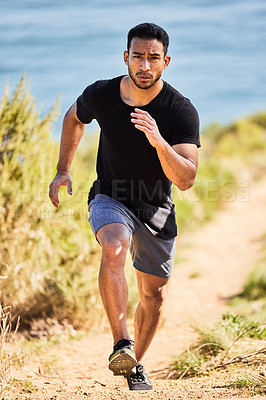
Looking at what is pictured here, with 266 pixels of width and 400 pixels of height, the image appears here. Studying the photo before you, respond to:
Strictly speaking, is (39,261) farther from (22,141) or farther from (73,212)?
(22,141)

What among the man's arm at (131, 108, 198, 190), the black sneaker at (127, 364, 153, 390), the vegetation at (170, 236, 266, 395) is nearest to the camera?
the man's arm at (131, 108, 198, 190)

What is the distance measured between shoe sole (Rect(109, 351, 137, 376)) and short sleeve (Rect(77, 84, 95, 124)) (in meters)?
1.64

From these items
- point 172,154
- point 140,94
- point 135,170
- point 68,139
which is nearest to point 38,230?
point 68,139

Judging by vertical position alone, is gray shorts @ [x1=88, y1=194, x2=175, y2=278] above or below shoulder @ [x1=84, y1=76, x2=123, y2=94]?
below

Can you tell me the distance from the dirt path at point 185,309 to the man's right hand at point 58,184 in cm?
127

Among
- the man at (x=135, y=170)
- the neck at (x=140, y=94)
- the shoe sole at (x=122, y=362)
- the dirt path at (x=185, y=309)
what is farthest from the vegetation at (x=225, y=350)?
the neck at (x=140, y=94)

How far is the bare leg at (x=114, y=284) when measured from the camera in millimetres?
3539

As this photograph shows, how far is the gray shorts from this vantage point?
3902mm

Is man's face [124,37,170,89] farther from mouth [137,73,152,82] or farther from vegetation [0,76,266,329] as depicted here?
vegetation [0,76,266,329]

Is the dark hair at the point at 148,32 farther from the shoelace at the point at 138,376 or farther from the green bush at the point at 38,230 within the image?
the green bush at the point at 38,230

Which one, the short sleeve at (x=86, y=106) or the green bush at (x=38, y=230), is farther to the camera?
the green bush at (x=38, y=230)

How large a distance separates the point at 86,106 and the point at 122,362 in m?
1.73

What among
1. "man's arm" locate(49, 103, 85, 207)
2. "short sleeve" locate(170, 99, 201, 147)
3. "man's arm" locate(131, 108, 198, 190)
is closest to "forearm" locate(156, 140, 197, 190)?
"man's arm" locate(131, 108, 198, 190)

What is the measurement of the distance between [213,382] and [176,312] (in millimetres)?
3555
